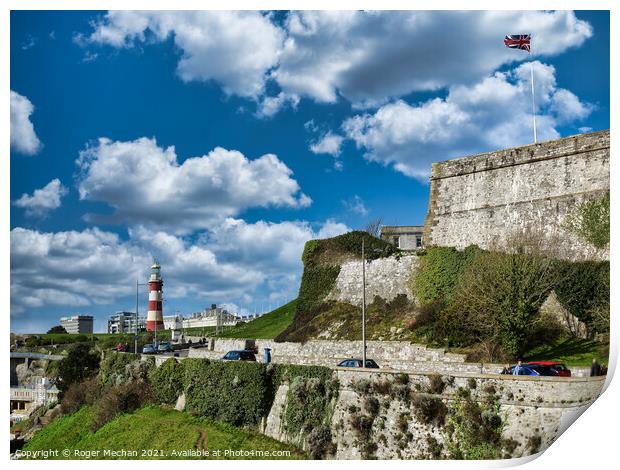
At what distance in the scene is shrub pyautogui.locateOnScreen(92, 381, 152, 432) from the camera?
31500mm

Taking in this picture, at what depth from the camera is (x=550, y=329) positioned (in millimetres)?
25188

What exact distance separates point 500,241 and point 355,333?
852 centimetres

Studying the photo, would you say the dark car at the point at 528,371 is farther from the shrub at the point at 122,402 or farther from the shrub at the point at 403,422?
the shrub at the point at 122,402

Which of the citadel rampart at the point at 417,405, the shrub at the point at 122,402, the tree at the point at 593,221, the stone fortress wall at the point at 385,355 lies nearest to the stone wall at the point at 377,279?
the stone fortress wall at the point at 385,355

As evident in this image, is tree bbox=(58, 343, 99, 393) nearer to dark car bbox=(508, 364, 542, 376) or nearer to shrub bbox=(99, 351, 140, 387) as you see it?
shrub bbox=(99, 351, 140, 387)

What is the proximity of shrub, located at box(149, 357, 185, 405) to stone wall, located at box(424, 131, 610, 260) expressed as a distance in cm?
1427

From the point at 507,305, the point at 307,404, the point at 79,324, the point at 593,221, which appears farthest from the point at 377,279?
the point at 79,324

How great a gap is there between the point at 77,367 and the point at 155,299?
108 feet

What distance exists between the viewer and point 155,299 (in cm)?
7394

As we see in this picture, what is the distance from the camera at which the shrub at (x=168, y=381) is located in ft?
97.1

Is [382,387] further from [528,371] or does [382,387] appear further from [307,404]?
[528,371]

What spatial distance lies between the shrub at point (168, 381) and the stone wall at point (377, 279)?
35.7 ft

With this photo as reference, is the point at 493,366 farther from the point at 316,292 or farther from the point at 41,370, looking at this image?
the point at 41,370
